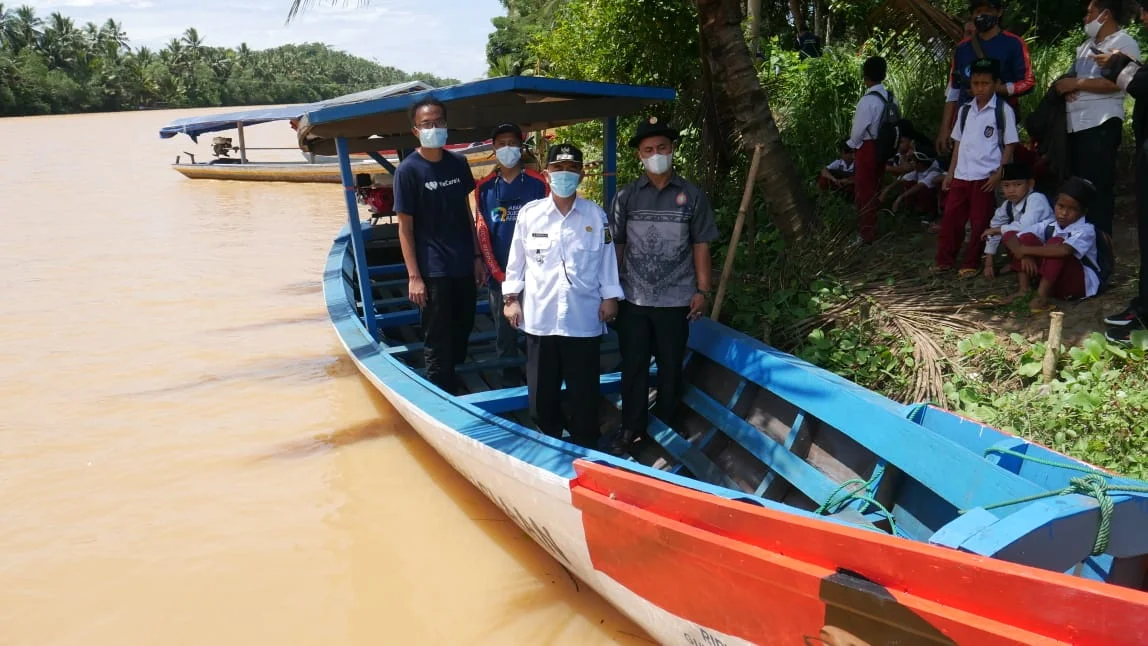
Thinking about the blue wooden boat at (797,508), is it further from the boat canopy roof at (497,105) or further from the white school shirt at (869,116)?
the white school shirt at (869,116)

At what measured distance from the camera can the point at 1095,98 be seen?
162 inches

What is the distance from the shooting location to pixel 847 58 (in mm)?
9328

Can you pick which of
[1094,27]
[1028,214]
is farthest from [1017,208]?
[1094,27]

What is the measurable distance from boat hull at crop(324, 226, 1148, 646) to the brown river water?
0.60m

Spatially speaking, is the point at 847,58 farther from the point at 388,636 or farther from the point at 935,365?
the point at 388,636

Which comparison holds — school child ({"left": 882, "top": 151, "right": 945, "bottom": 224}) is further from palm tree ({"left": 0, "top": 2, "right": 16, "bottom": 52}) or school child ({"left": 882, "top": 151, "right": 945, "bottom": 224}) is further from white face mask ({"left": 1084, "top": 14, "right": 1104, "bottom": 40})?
palm tree ({"left": 0, "top": 2, "right": 16, "bottom": 52})

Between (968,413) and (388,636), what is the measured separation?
9.33 feet

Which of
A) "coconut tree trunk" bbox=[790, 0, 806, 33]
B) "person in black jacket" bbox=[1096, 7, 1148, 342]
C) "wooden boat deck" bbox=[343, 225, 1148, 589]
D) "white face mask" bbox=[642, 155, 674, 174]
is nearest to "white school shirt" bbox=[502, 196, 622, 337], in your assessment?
"white face mask" bbox=[642, 155, 674, 174]

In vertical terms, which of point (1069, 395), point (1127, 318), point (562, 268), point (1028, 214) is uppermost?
point (1028, 214)

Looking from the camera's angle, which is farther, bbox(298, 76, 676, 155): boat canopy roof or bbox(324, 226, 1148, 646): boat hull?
bbox(298, 76, 676, 155): boat canopy roof

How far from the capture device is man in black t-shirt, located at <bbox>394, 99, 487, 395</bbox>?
3.69 metres

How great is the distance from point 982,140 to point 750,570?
134 inches

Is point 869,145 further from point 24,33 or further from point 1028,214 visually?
point 24,33

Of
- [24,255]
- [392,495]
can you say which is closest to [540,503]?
[392,495]
